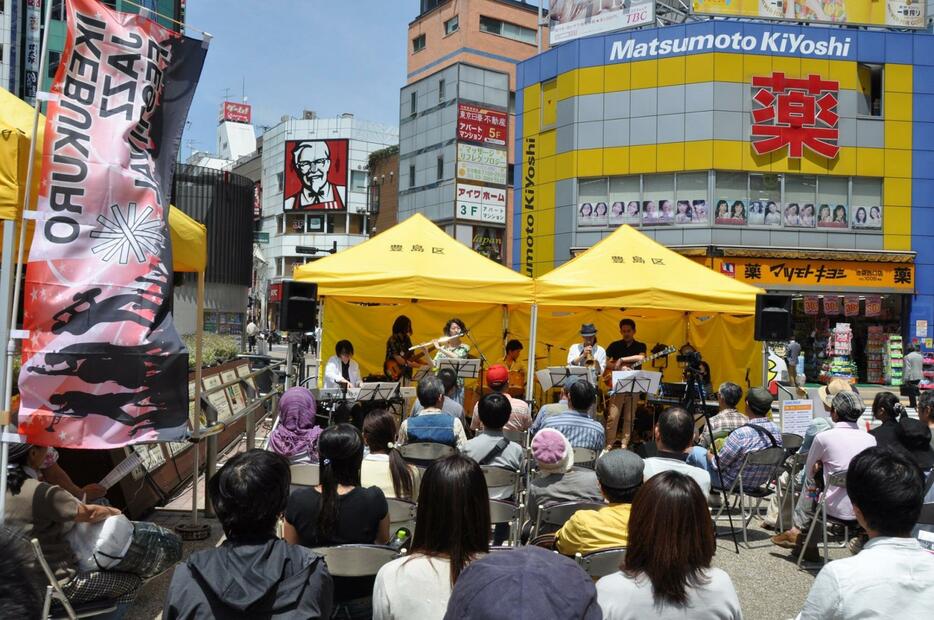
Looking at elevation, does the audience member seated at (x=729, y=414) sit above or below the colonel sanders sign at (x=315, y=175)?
below

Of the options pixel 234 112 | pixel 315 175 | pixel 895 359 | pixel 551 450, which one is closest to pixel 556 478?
pixel 551 450

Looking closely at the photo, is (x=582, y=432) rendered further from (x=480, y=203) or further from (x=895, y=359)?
(x=480, y=203)

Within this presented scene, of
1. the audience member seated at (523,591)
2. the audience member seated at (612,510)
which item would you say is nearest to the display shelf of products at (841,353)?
the audience member seated at (612,510)

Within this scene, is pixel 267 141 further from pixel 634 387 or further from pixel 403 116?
pixel 634 387


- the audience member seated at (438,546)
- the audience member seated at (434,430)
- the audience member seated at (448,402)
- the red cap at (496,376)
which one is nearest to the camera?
the audience member seated at (438,546)

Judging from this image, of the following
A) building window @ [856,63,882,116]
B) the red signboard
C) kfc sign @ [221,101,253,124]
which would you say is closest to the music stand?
building window @ [856,63,882,116]

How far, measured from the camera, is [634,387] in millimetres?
9930

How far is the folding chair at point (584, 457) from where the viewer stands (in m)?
6.05

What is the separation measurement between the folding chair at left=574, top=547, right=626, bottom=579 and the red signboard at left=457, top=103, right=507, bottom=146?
1442 inches

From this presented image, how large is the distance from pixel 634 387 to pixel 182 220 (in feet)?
20.2

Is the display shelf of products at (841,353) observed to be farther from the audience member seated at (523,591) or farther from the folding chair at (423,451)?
the audience member seated at (523,591)

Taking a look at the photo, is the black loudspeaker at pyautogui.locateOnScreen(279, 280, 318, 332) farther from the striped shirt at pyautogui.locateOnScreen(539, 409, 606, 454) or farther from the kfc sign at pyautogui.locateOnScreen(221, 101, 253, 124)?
the kfc sign at pyautogui.locateOnScreen(221, 101, 253, 124)

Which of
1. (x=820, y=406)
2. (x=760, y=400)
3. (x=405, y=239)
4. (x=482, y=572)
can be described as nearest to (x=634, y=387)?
(x=820, y=406)

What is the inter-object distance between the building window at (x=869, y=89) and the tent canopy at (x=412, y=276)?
1877 centimetres
